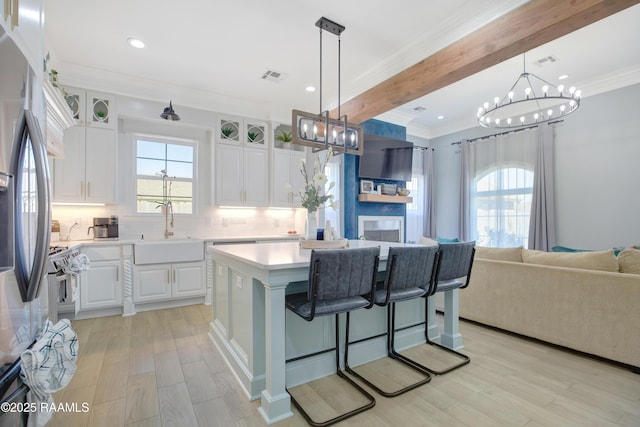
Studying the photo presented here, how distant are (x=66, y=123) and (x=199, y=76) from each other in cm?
179

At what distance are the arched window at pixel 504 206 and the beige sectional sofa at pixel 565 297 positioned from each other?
270 centimetres

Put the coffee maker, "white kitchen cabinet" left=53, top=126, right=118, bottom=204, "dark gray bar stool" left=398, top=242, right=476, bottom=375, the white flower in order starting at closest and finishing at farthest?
"dark gray bar stool" left=398, top=242, right=476, bottom=375 < the white flower < "white kitchen cabinet" left=53, top=126, right=118, bottom=204 < the coffee maker

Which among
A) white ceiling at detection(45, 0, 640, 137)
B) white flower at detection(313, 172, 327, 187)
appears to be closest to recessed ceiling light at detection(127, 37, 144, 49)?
white ceiling at detection(45, 0, 640, 137)

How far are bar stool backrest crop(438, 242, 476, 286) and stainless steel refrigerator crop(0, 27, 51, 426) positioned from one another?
2309mm

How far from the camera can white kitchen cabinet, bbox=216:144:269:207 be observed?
466 cm

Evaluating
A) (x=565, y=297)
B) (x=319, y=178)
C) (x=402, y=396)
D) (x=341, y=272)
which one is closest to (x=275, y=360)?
(x=341, y=272)

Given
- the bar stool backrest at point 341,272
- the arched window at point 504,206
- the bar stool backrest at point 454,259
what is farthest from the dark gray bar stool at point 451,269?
the arched window at point 504,206

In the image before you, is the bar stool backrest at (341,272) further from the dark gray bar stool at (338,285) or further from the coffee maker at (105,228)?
the coffee maker at (105,228)

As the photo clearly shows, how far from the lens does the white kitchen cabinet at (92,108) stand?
376cm

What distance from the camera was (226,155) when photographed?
4699 millimetres

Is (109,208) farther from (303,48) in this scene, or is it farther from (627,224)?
(627,224)

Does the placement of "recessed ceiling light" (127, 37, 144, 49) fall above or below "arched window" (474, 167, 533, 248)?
above

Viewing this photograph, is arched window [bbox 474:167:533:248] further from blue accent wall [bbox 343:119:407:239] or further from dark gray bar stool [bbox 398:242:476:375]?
dark gray bar stool [bbox 398:242:476:375]

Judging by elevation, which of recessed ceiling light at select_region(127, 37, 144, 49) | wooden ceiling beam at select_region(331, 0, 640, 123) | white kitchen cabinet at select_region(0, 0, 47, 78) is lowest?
white kitchen cabinet at select_region(0, 0, 47, 78)
